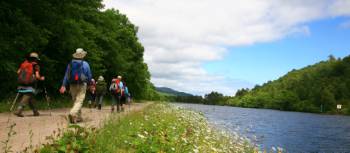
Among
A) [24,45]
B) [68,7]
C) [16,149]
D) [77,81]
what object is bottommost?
[16,149]

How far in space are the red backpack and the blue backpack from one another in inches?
101

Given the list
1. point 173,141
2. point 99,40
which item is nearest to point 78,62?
point 173,141

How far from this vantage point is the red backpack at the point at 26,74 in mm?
14844

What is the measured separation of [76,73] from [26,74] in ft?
9.39

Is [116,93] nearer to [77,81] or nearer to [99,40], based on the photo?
[77,81]

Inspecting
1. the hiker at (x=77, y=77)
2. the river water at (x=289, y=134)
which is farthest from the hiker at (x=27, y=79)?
the river water at (x=289, y=134)

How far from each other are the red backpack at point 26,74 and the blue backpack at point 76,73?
256 cm

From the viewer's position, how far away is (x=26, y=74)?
586 inches

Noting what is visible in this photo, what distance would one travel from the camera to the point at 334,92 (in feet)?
623

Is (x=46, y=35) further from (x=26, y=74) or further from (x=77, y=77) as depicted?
(x=77, y=77)

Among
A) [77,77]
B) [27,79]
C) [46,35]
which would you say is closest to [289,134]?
[46,35]

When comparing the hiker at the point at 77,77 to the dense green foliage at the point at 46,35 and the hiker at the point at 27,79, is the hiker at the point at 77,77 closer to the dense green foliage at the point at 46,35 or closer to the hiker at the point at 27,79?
the hiker at the point at 27,79

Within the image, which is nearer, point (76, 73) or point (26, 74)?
point (76, 73)

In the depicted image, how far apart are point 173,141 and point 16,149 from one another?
298cm
